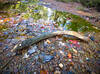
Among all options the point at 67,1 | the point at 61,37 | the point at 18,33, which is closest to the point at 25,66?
the point at 18,33

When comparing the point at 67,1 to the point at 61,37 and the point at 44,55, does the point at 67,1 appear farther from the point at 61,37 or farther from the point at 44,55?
the point at 44,55

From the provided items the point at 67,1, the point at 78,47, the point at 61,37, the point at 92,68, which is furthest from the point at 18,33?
the point at 67,1

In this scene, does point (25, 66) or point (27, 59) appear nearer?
point (25, 66)

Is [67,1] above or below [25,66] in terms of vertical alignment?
above

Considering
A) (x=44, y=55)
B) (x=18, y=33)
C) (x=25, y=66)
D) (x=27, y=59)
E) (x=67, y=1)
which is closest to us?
(x=25, y=66)

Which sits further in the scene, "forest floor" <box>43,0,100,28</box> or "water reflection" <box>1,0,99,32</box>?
"forest floor" <box>43,0,100,28</box>

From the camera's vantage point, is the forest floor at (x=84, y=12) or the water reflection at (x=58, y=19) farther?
the forest floor at (x=84, y=12)

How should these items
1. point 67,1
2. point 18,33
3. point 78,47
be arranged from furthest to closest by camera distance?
point 67,1 < point 18,33 < point 78,47

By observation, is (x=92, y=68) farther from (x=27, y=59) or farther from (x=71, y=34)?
(x=27, y=59)

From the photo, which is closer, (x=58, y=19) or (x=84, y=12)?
(x=58, y=19)

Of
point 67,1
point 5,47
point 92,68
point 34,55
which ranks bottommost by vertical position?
point 92,68
